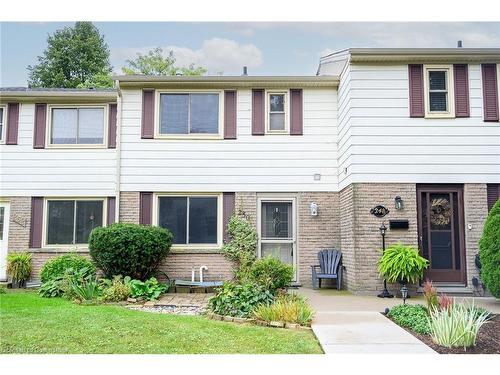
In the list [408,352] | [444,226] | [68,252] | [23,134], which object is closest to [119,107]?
[23,134]

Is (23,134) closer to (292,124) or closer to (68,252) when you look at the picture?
(68,252)

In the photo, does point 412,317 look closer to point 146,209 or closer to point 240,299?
point 240,299

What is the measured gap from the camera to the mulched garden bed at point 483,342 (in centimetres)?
512

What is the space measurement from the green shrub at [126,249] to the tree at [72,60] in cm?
1881

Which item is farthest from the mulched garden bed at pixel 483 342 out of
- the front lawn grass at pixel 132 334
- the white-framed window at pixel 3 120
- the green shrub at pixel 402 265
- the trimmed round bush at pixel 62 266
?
the white-framed window at pixel 3 120

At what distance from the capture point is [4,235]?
38.6 ft

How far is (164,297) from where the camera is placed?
9539 mm

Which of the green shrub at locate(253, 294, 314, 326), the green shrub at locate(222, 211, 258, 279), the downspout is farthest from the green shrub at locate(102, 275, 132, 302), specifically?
the green shrub at locate(253, 294, 314, 326)

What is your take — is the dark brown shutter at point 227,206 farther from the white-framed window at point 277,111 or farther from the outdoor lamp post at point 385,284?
the outdoor lamp post at point 385,284

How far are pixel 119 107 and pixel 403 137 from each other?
22.3ft

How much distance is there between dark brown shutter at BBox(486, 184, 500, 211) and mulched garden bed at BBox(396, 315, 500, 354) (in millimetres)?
3962

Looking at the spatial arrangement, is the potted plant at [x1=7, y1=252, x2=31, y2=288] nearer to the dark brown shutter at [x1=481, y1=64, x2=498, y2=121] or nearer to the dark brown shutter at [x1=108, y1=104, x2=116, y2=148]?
the dark brown shutter at [x1=108, y1=104, x2=116, y2=148]

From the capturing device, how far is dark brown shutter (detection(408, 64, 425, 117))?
9922 mm

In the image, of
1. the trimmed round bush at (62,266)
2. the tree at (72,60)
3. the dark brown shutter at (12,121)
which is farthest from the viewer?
Result: the tree at (72,60)
